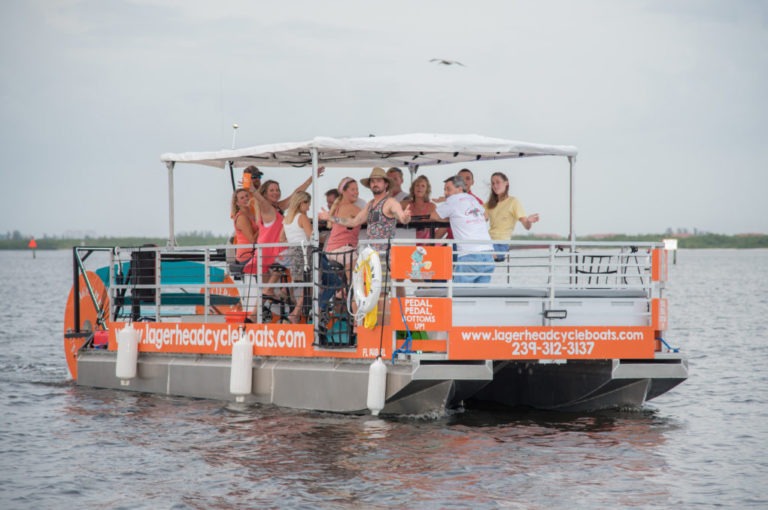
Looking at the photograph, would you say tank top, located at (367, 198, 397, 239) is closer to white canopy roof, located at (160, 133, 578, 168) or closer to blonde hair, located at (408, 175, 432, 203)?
white canopy roof, located at (160, 133, 578, 168)

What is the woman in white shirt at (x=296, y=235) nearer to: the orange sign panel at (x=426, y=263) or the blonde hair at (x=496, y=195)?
the orange sign panel at (x=426, y=263)

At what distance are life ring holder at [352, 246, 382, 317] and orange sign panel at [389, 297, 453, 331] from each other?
0.22m

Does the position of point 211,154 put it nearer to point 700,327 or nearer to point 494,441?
point 494,441

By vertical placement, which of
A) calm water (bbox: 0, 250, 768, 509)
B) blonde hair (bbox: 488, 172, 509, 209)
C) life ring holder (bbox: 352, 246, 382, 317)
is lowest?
calm water (bbox: 0, 250, 768, 509)

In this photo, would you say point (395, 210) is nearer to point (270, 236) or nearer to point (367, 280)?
point (367, 280)

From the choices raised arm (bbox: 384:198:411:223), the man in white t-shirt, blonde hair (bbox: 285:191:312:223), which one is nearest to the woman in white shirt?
blonde hair (bbox: 285:191:312:223)

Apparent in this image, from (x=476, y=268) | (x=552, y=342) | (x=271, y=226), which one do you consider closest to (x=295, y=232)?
(x=271, y=226)

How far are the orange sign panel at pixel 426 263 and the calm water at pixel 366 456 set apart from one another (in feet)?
5.64

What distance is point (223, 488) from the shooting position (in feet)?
34.0

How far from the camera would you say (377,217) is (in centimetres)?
1288

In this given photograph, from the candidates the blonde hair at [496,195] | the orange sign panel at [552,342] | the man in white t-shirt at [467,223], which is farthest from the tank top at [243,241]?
the orange sign panel at [552,342]

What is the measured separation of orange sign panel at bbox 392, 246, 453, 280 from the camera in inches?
468

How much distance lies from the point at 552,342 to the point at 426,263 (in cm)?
165

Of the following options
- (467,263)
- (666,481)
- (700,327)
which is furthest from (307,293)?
(700,327)
